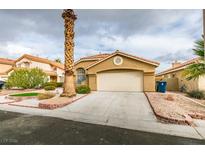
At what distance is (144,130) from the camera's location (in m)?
4.95

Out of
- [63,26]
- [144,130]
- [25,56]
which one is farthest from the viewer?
[25,56]

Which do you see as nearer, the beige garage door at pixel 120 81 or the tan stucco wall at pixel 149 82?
the tan stucco wall at pixel 149 82

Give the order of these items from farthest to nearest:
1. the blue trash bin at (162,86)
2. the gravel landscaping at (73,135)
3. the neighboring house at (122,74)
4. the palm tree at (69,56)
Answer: the neighboring house at (122,74) → the blue trash bin at (162,86) → the palm tree at (69,56) → the gravel landscaping at (73,135)

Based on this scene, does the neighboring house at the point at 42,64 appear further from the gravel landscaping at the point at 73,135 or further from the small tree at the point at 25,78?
the gravel landscaping at the point at 73,135

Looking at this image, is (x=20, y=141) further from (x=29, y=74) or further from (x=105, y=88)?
(x=29, y=74)

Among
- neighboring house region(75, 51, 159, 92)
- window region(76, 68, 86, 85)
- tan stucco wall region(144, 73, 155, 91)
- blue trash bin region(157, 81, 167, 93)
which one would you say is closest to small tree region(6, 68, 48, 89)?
window region(76, 68, 86, 85)

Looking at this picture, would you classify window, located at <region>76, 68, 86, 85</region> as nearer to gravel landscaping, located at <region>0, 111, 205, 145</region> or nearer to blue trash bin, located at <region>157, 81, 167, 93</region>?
blue trash bin, located at <region>157, 81, 167, 93</region>

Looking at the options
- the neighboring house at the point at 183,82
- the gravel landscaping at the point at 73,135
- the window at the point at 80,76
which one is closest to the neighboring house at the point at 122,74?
the window at the point at 80,76

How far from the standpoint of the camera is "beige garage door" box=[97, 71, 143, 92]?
16234 mm

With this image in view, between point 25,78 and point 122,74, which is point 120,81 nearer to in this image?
point 122,74

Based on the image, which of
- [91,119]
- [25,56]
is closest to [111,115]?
[91,119]

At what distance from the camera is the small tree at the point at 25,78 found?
65.5ft

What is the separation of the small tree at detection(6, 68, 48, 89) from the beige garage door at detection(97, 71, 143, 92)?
9.70m
